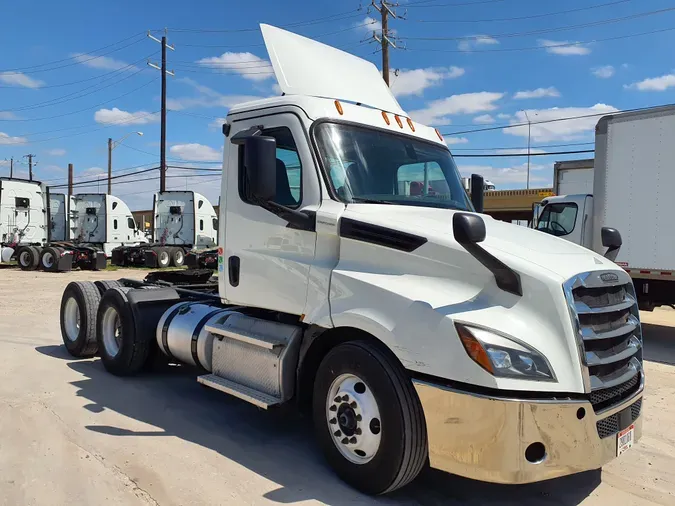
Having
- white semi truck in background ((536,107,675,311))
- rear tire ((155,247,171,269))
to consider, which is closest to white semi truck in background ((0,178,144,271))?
rear tire ((155,247,171,269))

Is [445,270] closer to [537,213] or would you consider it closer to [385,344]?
[385,344]

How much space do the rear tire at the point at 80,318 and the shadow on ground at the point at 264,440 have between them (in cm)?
44

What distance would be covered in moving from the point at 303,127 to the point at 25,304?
11729 millimetres

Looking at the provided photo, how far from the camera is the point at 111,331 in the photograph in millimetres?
6836

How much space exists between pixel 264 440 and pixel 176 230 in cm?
2461

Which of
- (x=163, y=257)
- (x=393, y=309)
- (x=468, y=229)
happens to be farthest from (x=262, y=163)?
(x=163, y=257)

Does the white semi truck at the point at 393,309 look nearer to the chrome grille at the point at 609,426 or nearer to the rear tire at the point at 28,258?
the chrome grille at the point at 609,426

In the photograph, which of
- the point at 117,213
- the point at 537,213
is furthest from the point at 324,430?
the point at 117,213

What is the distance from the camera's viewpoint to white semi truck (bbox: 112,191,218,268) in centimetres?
2708

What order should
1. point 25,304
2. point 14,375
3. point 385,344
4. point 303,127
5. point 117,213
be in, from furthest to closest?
point 117,213 < point 25,304 < point 14,375 < point 303,127 < point 385,344

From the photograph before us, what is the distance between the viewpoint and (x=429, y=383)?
3250mm

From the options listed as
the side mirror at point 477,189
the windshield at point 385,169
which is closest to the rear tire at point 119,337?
the windshield at point 385,169

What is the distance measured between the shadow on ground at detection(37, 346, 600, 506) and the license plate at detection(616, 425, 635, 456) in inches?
20.5

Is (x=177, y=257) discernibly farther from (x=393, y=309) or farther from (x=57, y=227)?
(x=393, y=309)
